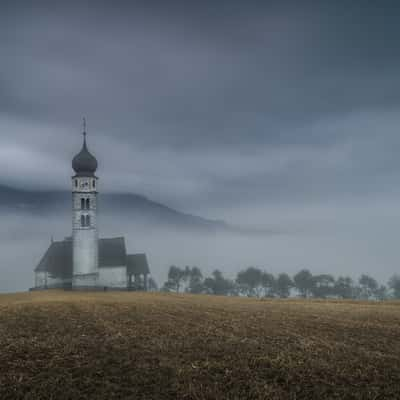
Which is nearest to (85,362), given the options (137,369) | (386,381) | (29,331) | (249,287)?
(137,369)

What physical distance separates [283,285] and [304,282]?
24.4ft

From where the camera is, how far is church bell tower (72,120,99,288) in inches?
3394

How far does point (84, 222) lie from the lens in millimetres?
89188

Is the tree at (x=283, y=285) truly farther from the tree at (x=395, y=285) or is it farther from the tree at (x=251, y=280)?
the tree at (x=395, y=285)

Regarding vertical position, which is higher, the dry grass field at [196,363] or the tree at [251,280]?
the dry grass field at [196,363]

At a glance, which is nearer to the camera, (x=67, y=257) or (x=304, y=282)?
(x=67, y=257)

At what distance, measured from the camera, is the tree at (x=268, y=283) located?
140 meters

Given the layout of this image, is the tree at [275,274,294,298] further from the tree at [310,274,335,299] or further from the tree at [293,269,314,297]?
the tree at [310,274,335,299]

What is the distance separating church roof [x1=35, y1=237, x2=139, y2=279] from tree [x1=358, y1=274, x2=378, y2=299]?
101 meters

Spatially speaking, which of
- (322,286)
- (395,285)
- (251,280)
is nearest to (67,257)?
(251,280)

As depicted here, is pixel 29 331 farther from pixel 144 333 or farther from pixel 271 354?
pixel 271 354

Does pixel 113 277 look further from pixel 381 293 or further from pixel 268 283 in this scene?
pixel 381 293

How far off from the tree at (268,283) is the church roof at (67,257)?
6081 centimetres

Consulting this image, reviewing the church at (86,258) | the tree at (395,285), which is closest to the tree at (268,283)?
the tree at (395,285)
